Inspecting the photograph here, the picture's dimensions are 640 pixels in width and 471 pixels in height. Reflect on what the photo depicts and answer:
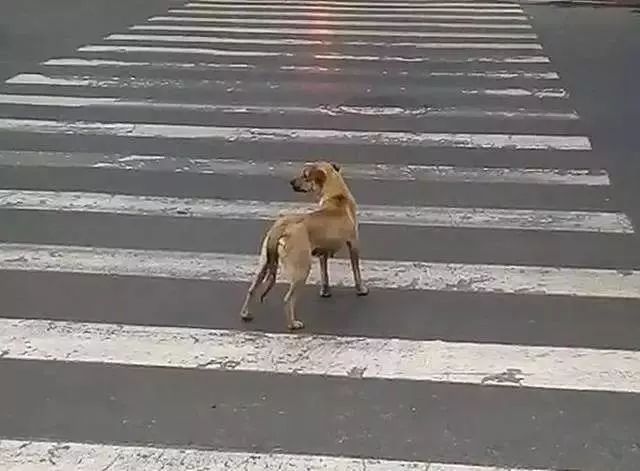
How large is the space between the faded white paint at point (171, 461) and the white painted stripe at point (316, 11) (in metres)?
15.8

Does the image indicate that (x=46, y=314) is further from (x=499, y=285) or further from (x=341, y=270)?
(x=499, y=285)

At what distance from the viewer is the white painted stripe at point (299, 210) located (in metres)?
6.88

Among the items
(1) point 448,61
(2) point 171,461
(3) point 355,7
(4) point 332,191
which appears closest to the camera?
(2) point 171,461

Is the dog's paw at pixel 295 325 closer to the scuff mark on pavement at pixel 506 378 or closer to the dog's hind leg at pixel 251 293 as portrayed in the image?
the dog's hind leg at pixel 251 293

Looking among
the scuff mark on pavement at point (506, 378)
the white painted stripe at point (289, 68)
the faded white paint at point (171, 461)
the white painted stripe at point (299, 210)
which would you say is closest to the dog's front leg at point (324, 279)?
the scuff mark on pavement at point (506, 378)

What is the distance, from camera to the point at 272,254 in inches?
201

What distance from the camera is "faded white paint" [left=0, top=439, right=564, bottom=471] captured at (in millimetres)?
3857

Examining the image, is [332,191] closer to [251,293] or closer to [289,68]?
[251,293]

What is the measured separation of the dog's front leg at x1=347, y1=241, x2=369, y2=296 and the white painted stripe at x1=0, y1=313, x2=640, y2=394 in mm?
537

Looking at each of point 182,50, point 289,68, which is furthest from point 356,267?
point 182,50

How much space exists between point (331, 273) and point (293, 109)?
479cm

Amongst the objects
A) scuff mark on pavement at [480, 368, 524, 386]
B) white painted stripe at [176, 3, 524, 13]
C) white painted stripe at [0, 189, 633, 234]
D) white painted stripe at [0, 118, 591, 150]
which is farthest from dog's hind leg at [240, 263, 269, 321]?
white painted stripe at [176, 3, 524, 13]

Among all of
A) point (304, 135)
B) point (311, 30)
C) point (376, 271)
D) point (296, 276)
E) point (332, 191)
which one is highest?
point (332, 191)

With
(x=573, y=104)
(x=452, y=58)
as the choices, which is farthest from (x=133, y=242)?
(x=452, y=58)
